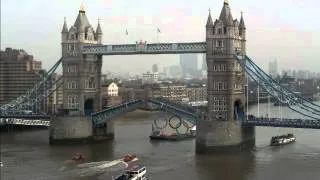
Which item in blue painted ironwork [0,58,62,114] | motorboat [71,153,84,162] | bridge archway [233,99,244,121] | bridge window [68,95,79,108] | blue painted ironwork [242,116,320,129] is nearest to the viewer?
blue painted ironwork [242,116,320,129]

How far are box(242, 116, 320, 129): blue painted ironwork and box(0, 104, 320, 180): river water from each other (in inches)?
97.1

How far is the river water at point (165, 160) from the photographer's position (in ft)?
148

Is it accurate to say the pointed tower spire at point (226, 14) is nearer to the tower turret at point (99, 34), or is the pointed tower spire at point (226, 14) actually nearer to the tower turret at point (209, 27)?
the tower turret at point (209, 27)

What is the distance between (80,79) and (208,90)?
49.3ft

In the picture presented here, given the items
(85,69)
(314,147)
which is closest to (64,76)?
(85,69)

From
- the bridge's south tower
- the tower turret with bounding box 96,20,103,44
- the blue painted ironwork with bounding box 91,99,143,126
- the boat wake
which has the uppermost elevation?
the tower turret with bounding box 96,20,103,44

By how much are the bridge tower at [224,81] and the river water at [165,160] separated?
5.69 ft

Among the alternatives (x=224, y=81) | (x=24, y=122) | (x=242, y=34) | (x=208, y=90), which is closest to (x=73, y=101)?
(x=24, y=122)

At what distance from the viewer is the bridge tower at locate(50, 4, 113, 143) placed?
210 feet

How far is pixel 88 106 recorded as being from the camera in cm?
6762

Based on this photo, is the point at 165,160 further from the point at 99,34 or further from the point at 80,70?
the point at 99,34

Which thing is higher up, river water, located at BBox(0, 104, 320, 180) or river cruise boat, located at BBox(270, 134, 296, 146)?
river cruise boat, located at BBox(270, 134, 296, 146)

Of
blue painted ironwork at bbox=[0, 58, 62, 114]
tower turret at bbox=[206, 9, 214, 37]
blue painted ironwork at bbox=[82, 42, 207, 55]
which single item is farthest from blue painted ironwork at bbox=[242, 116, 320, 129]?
blue painted ironwork at bbox=[0, 58, 62, 114]

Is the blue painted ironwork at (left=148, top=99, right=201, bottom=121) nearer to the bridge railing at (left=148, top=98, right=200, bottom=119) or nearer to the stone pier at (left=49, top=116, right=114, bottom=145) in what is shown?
the bridge railing at (left=148, top=98, right=200, bottom=119)
